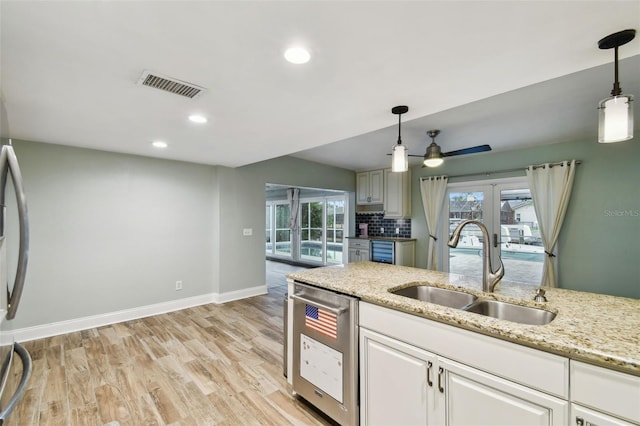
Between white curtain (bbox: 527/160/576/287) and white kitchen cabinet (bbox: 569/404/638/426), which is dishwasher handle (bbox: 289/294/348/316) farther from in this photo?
white curtain (bbox: 527/160/576/287)

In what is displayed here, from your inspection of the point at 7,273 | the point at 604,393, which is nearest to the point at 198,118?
the point at 7,273

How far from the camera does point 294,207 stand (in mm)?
8539

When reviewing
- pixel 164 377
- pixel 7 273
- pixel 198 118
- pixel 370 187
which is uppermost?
pixel 198 118

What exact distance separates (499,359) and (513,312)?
554mm

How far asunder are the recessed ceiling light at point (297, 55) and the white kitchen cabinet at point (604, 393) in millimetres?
1790

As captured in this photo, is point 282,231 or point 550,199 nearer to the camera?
point 550,199

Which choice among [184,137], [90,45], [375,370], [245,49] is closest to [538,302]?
[375,370]

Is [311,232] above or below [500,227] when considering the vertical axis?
below

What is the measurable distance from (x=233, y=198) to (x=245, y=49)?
3565 millimetres

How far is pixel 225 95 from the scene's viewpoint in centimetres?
204

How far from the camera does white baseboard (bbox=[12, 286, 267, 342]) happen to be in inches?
131

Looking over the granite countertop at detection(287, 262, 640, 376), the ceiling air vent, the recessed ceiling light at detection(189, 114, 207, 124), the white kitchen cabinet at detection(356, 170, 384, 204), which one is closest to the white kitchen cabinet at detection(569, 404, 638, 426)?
the granite countertop at detection(287, 262, 640, 376)

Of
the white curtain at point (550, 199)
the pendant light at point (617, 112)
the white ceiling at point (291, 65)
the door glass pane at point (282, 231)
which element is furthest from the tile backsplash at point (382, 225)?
the pendant light at point (617, 112)

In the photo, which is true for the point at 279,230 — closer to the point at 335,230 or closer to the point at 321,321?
the point at 335,230
